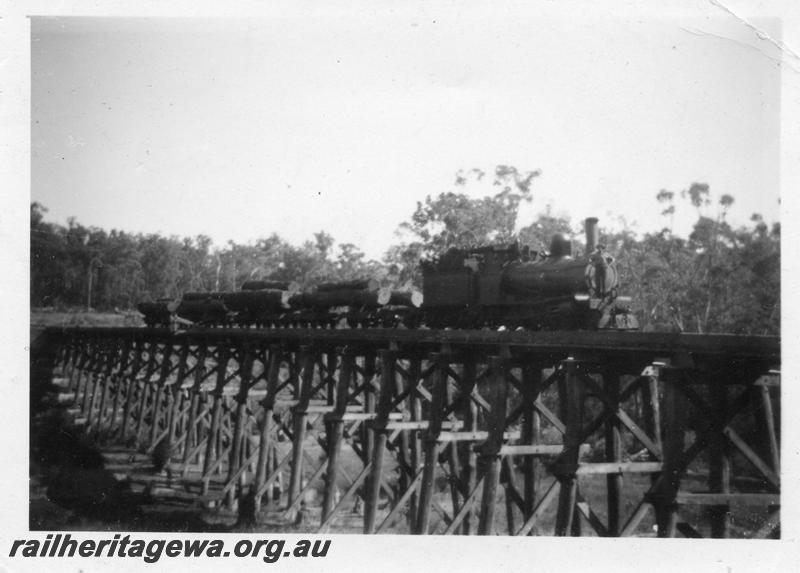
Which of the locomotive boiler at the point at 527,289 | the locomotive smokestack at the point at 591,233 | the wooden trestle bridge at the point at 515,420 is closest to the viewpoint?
the wooden trestle bridge at the point at 515,420

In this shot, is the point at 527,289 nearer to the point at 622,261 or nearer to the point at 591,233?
the point at 591,233

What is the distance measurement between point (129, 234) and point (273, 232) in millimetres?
15043

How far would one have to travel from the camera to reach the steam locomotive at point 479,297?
10414 millimetres

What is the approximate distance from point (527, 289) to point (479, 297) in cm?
116

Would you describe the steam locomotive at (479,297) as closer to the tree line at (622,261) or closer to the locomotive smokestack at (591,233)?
the locomotive smokestack at (591,233)

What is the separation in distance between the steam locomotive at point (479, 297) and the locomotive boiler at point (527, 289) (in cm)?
1

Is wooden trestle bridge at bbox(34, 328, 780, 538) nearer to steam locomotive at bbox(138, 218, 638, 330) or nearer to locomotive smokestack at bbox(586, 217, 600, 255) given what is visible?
steam locomotive at bbox(138, 218, 638, 330)

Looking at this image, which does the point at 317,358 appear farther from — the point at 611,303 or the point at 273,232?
the point at 273,232

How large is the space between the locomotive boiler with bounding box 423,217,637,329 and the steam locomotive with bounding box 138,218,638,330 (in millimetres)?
14

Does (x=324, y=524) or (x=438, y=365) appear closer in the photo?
(x=438, y=365)

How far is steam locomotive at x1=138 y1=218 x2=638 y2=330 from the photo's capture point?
410 inches

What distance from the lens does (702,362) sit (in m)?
6.77

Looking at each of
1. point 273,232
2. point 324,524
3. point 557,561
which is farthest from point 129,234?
point 557,561

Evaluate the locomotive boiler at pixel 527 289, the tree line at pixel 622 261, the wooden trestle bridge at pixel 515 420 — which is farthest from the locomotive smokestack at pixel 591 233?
the tree line at pixel 622 261
